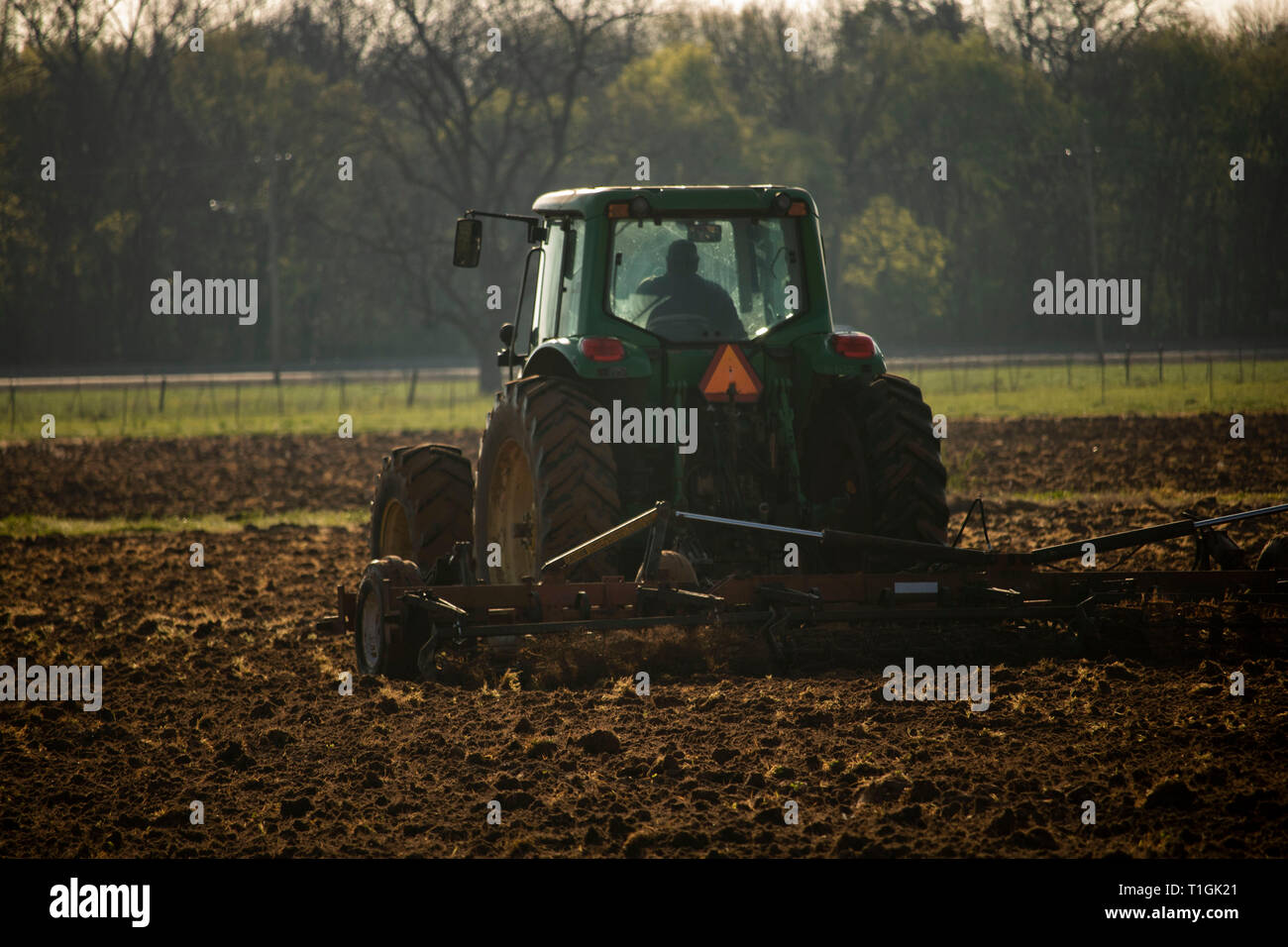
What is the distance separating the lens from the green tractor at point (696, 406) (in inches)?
309

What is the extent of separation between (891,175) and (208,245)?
24.6 meters

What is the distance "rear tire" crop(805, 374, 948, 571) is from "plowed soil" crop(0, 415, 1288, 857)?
2.15 ft

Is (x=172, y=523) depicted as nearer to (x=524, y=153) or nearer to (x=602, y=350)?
(x=602, y=350)

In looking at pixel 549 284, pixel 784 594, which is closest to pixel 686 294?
pixel 549 284

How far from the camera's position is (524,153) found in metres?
43.7

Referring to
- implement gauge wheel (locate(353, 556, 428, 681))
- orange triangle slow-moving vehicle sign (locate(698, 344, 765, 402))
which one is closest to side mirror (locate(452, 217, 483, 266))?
orange triangle slow-moving vehicle sign (locate(698, 344, 765, 402))

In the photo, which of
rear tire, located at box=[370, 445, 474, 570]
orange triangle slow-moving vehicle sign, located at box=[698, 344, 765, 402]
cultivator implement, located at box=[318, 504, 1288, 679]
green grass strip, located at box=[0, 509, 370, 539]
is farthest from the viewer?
green grass strip, located at box=[0, 509, 370, 539]

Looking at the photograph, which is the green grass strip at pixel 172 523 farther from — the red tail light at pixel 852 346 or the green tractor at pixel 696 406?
the red tail light at pixel 852 346

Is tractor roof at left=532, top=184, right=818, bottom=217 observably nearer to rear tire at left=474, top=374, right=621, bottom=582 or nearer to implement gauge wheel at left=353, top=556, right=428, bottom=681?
rear tire at left=474, top=374, right=621, bottom=582

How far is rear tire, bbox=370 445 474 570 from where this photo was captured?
9.62 m

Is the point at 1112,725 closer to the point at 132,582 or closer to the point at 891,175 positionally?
the point at 132,582

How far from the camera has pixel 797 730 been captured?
666 cm

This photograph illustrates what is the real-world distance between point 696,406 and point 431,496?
7.31 feet

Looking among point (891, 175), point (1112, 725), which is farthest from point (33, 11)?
point (1112, 725)
